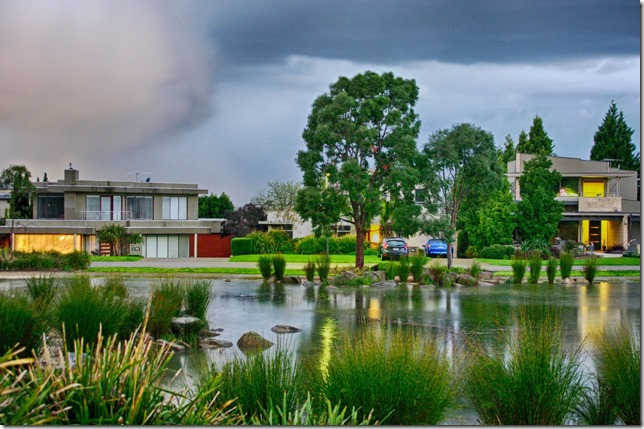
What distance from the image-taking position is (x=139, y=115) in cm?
780

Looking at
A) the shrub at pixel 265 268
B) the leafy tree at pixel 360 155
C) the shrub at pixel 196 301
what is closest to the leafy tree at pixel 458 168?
the leafy tree at pixel 360 155

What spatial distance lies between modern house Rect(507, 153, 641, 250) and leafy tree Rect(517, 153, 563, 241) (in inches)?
47.3

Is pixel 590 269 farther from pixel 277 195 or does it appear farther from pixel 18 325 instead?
pixel 277 195

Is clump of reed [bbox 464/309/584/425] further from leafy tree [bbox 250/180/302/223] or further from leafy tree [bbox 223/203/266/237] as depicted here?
leafy tree [bbox 250/180/302/223]

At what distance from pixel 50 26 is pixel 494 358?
5.25m

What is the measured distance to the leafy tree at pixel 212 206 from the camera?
103 feet

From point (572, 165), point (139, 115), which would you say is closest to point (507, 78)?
point (139, 115)

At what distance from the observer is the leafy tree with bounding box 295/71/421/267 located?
1908cm

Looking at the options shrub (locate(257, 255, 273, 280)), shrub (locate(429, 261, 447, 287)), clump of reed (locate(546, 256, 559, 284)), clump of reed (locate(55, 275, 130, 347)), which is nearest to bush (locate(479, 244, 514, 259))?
clump of reed (locate(546, 256, 559, 284))

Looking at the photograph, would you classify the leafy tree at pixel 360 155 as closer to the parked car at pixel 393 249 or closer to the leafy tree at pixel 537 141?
the parked car at pixel 393 249

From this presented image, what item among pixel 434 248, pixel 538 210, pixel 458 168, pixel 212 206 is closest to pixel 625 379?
pixel 458 168

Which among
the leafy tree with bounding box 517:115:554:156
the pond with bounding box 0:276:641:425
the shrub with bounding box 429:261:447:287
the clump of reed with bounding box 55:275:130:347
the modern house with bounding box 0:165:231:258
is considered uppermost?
the leafy tree with bounding box 517:115:554:156

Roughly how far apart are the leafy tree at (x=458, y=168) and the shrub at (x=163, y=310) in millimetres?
11995

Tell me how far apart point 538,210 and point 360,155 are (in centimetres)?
1231
